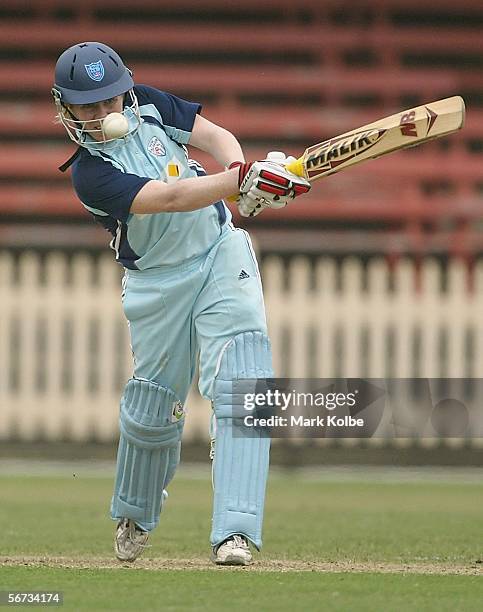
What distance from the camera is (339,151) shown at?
15.0 ft

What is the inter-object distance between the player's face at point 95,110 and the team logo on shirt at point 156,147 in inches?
7.0

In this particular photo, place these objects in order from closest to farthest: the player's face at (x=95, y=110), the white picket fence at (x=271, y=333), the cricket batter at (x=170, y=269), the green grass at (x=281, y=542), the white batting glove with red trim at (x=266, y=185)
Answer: the green grass at (x=281, y=542) → the white batting glove with red trim at (x=266, y=185) → the cricket batter at (x=170, y=269) → the player's face at (x=95, y=110) → the white picket fence at (x=271, y=333)

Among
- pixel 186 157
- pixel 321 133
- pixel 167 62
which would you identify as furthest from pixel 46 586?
pixel 167 62

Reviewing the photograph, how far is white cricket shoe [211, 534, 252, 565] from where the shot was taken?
4.45m

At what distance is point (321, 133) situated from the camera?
11930mm

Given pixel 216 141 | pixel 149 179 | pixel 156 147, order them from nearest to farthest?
1. pixel 149 179
2. pixel 156 147
3. pixel 216 141

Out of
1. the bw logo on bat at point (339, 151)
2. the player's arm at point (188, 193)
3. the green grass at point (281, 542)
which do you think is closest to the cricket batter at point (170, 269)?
the player's arm at point (188, 193)

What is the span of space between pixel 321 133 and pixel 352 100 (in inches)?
24.5

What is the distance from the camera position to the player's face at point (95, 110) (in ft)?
15.0

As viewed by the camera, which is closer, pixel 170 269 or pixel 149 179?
pixel 149 179

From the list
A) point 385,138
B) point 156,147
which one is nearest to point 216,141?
point 156,147

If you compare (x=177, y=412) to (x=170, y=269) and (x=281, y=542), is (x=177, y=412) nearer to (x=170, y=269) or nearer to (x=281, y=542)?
(x=170, y=269)

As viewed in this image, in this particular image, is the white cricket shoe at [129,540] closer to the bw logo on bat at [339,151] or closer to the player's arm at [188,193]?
the player's arm at [188,193]

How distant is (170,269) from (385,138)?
2.65 feet
